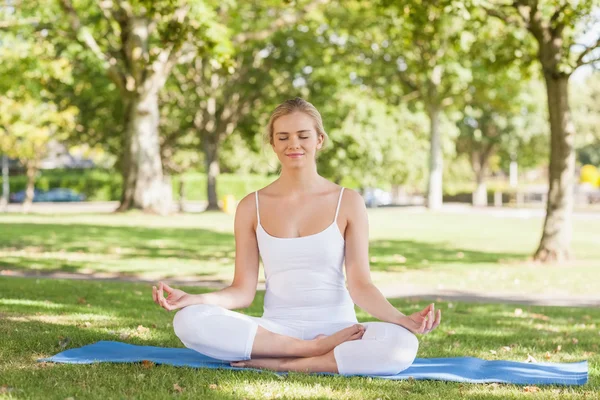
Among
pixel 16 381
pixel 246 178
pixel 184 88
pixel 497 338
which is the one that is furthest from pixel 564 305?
pixel 246 178

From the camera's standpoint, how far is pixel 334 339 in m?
5.30

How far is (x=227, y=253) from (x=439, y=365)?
37.1ft

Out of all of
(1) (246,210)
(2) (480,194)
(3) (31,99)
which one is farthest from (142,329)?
(2) (480,194)

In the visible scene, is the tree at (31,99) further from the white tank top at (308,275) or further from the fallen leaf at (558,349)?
the white tank top at (308,275)

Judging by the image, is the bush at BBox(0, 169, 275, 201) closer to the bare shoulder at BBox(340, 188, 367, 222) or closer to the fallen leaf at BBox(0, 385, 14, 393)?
the bare shoulder at BBox(340, 188, 367, 222)

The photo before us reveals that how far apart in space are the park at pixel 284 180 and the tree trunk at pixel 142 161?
76 mm

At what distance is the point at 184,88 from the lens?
40469mm

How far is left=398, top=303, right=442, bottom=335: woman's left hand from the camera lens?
4800 millimetres

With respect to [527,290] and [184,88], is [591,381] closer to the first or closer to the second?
[527,290]

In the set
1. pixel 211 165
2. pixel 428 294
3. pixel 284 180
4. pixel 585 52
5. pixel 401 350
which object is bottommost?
pixel 428 294

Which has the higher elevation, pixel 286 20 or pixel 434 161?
pixel 286 20

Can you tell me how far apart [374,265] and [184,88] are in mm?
26846

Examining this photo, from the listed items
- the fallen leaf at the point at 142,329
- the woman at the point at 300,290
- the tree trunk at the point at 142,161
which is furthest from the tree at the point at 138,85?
the woman at the point at 300,290

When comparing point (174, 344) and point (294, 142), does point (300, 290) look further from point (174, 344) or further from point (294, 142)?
point (174, 344)
